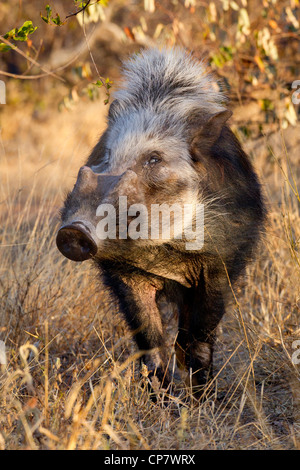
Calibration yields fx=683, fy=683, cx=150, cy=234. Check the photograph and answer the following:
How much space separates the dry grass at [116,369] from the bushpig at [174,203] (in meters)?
0.18

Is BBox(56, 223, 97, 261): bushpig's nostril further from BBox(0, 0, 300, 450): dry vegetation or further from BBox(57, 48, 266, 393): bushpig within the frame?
BBox(0, 0, 300, 450): dry vegetation

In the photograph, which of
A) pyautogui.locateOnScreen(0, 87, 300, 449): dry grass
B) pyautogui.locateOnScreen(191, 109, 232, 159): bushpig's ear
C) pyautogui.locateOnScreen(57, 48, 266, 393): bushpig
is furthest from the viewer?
pyautogui.locateOnScreen(191, 109, 232, 159): bushpig's ear

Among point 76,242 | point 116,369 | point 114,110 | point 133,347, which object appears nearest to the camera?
point 76,242

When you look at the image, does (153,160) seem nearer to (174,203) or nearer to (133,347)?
(174,203)

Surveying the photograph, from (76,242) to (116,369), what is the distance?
587 mm

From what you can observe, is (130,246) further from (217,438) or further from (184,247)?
(217,438)

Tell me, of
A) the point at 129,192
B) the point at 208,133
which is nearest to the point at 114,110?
the point at 208,133

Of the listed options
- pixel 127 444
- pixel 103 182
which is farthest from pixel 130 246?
pixel 127 444

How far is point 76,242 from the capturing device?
8.91ft

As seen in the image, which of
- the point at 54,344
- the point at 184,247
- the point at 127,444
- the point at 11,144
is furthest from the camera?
the point at 11,144

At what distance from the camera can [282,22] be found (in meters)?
6.18

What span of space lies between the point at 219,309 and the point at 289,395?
→ 0.53m

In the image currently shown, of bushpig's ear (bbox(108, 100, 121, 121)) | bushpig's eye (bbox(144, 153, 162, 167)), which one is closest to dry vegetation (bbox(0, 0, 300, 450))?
bushpig's eye (bbox(144, 153, 162, 167))

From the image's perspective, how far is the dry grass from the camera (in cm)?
266
